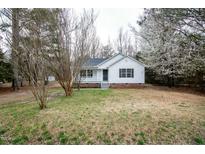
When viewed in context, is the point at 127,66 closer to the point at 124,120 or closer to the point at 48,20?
the point at 48,20

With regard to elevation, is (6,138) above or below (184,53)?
below

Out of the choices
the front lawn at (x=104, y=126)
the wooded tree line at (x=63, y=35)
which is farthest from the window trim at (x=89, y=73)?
the front lawn at (x=104, y=126)

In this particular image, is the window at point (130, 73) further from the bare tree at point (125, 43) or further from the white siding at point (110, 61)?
the bare tree at point (125, 43)

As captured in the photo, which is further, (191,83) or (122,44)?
(122,44)

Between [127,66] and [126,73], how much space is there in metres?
0.55

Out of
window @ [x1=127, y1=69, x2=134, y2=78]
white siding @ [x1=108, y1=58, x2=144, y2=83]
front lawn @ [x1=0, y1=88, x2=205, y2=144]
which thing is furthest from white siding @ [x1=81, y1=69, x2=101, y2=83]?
front lawn @ [x1=0, y1=88, x2=205, y2=144]

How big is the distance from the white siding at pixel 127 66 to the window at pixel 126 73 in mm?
229

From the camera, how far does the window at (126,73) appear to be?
55.9 ft

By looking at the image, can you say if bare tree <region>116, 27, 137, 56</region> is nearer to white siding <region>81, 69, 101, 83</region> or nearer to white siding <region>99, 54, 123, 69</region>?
white siding <region>99, 54, 123, 69</region>

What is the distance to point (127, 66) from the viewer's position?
1700 cm

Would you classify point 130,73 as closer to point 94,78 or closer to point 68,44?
point 94,78

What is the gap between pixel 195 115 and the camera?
6047 millimetres
